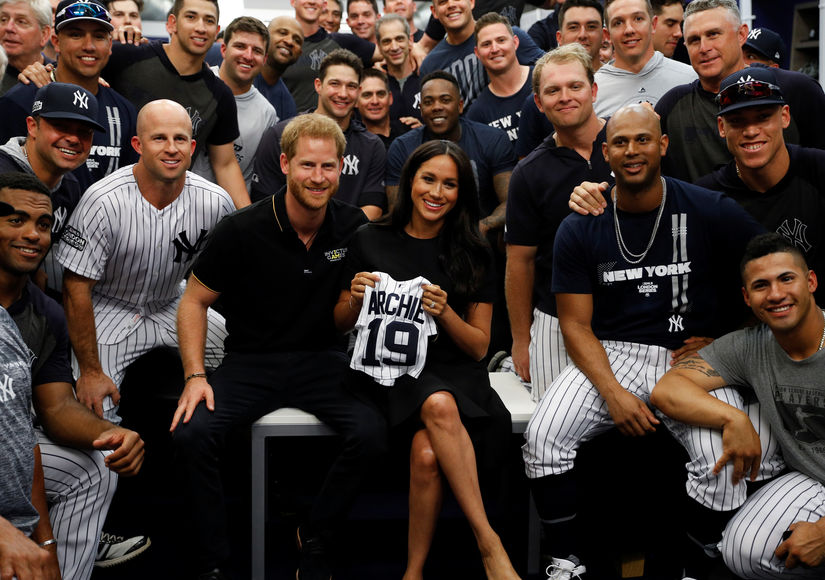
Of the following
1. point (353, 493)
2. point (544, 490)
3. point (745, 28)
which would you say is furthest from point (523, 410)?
point (745, 28)

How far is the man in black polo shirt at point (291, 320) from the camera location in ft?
10.4

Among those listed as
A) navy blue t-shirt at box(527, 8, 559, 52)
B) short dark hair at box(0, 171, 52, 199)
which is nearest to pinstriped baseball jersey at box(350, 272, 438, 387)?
short dark hair at box(0, 171, 52, 199)

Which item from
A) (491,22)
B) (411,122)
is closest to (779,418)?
(491,22)

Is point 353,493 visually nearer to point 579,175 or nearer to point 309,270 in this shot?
point 309,270

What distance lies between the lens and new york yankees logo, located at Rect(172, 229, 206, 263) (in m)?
3.66

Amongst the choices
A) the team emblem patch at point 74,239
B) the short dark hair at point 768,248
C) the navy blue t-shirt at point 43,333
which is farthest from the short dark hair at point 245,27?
the short dark hair at point 768,248

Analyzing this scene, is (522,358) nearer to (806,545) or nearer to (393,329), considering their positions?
(393,329)

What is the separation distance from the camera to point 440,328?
3.32m

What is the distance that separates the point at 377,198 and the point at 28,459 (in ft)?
8.79

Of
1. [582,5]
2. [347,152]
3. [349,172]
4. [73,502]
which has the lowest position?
[73,502]

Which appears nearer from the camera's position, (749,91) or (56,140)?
(749,91)

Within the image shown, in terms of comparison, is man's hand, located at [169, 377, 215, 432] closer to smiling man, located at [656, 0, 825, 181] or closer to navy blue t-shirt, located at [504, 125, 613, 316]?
navy blue t-shirt, located at [504, 125, 613, 316]

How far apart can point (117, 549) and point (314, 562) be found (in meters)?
0.90

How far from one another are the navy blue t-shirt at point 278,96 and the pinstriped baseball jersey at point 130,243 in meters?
1.73
